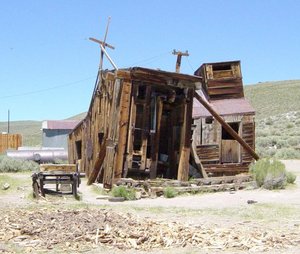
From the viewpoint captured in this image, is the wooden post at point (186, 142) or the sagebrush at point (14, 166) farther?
the sagebrush at point (14, 166)

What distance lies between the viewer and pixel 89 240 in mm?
8539

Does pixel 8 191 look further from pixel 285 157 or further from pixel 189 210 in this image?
pixel 285 157

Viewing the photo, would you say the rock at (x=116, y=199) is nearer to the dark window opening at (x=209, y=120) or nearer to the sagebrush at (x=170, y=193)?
the sagebrush at (x=170, y=193)

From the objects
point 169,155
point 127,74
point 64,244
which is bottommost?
point 64,244

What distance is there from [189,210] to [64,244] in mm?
4591

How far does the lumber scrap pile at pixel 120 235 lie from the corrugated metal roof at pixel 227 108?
12040 millimetres

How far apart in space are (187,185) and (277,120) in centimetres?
4227

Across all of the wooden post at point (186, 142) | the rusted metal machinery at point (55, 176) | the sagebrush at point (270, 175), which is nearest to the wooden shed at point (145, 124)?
the wooden post at point (186, 142)

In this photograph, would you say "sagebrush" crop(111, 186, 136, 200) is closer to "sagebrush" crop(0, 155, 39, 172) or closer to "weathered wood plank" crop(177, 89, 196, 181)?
"weathered wood plank" crop(177, 89, 196, 181)

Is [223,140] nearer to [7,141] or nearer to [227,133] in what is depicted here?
[227,133]

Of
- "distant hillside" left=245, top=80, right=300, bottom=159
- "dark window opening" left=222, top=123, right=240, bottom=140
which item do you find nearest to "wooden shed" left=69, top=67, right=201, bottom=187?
"dark window opening" left=222, top=123, right=240, bottom=140

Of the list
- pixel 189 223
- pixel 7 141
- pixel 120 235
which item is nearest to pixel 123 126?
pixel 189 223

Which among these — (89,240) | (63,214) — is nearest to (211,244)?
(89,240)

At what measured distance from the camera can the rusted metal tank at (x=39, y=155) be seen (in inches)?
1212
